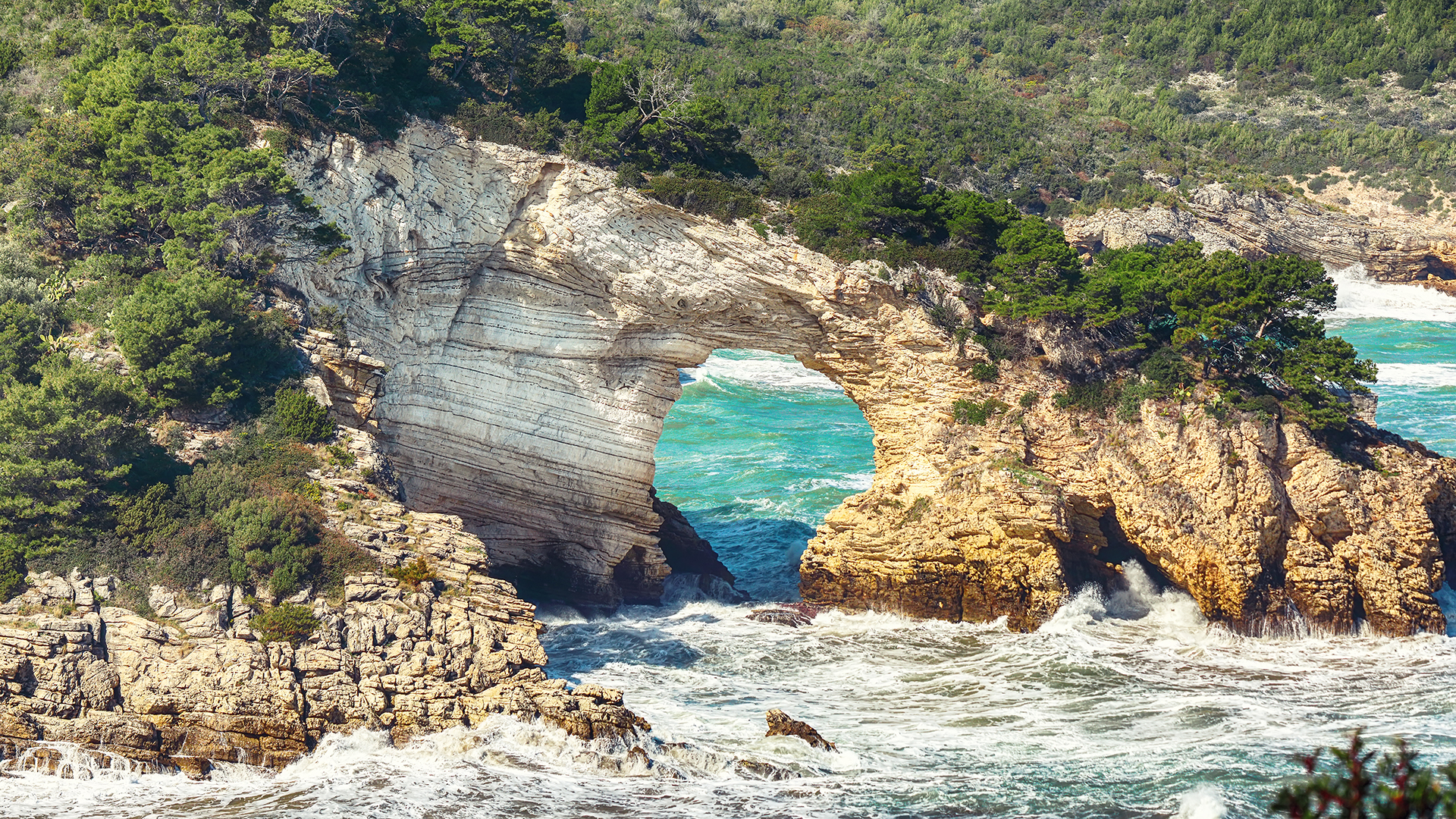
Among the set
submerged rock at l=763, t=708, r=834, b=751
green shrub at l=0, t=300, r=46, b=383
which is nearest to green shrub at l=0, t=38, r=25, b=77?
green shrub at l=0, t=300, r=46, b=383

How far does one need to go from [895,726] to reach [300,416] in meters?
15.6

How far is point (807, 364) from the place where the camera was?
36875 mm

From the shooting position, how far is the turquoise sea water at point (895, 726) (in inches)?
873

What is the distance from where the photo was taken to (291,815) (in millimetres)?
21344

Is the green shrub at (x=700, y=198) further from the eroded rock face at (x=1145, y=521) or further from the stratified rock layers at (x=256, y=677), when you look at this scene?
the stratified rock layers at (x=256, y=677)

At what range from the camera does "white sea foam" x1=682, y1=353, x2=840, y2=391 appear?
63969 millimetres

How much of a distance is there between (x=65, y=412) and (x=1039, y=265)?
24914 millimetres

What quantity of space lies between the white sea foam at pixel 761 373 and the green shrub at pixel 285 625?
38.8 m

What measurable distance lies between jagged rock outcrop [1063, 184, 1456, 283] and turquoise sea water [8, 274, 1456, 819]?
32.8 metres

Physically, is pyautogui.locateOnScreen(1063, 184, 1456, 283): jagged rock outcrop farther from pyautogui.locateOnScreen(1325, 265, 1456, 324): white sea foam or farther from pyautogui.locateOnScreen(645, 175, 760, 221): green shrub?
pyautogui.locateOnScreen(645, 175, 760, 221): green shrub

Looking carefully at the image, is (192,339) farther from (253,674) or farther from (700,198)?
(700,198)

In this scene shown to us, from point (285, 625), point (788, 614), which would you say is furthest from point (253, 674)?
point (788, 614)

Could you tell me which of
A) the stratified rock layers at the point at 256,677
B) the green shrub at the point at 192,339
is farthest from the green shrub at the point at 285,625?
the green shrub at the point at 192,339

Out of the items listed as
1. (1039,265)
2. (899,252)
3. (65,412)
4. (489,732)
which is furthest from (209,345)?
(1039,265)
